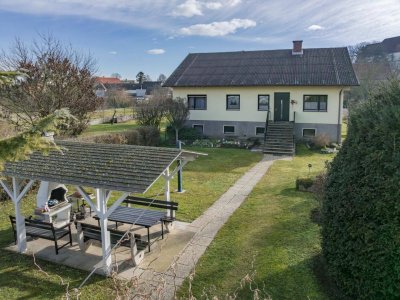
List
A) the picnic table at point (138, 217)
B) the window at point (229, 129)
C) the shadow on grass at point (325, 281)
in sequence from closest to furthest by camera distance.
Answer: the shadow on grass at point (325, 281) → the picnic table at point (138, 217) → the window at point (229, 129)

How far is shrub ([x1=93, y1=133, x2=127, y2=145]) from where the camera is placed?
17.4 meters

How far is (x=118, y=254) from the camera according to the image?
8320 millimetres

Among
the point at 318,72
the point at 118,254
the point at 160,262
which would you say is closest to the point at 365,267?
the point at 160,262

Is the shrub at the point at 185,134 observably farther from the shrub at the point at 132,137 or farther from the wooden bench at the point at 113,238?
the wooden bench at the point at 113,238

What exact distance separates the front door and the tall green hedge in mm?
19020

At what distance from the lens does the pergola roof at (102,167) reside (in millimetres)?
7220

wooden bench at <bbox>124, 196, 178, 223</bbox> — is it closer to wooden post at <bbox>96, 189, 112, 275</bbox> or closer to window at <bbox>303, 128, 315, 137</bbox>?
wooden post at <bbox>96, 189, 112, 275</bbox>

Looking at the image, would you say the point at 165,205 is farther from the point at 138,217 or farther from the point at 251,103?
the point at 251,103

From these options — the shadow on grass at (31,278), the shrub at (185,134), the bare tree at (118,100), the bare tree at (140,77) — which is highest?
the bare tree at (140,77)

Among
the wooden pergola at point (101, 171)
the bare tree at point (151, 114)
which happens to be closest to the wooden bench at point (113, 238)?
the wooden pergola at point (101, 171)

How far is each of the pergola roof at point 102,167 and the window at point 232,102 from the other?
18.1 metres

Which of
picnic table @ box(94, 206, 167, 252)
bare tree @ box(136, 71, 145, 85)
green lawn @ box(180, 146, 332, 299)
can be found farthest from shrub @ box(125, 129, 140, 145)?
bare tree @ box(136, 71, 145, 85)

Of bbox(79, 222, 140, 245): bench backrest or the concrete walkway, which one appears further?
bbox(79, 222, 140, 245): bench backrest

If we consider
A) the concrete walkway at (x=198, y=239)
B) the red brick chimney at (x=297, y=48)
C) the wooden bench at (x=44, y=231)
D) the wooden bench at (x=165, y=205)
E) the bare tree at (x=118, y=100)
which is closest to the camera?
the concrete walkway at (x=198, y=239)
